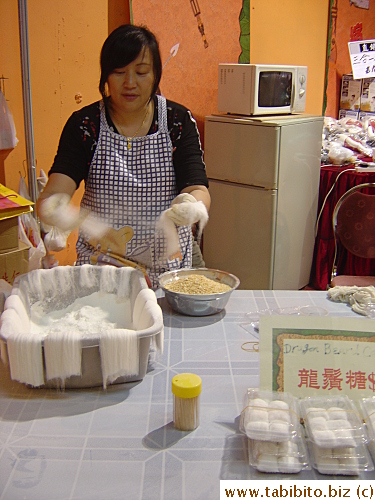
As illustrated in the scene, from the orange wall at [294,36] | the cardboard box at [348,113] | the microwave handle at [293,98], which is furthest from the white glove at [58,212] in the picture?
the cardboard box at [348,113]

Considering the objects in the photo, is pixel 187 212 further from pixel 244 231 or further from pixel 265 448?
pixel 244 231

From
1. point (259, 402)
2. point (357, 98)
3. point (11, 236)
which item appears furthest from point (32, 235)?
point (357, 98)

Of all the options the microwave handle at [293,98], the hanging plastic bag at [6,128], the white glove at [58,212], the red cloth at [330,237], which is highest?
the microwave handle at [293,98]

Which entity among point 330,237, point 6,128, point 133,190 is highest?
point 6,128

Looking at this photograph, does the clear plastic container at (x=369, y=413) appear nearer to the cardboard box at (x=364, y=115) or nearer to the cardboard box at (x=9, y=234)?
the cardboard box at (x=9, y=234)

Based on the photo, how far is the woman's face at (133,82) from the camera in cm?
160

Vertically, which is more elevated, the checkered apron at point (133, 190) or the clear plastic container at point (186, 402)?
the checkered apron at point (133, 190)

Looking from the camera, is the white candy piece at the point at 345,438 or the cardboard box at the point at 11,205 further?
the cardboard box at the point at 11,205

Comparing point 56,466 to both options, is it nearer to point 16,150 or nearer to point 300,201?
point 16,150

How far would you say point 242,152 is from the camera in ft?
10.5

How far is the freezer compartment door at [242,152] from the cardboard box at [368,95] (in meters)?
1.73

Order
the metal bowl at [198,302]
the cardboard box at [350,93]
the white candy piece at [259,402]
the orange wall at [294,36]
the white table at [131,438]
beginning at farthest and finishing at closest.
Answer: the cardboard box at [350,93]
the orange wall at [294,36]
the metal bowl at [198,302]
the white candy piece at [259,402]
the white table at [131,438]

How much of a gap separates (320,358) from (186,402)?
29 cm

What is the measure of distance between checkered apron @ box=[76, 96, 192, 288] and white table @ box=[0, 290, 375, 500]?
53 centimetres
